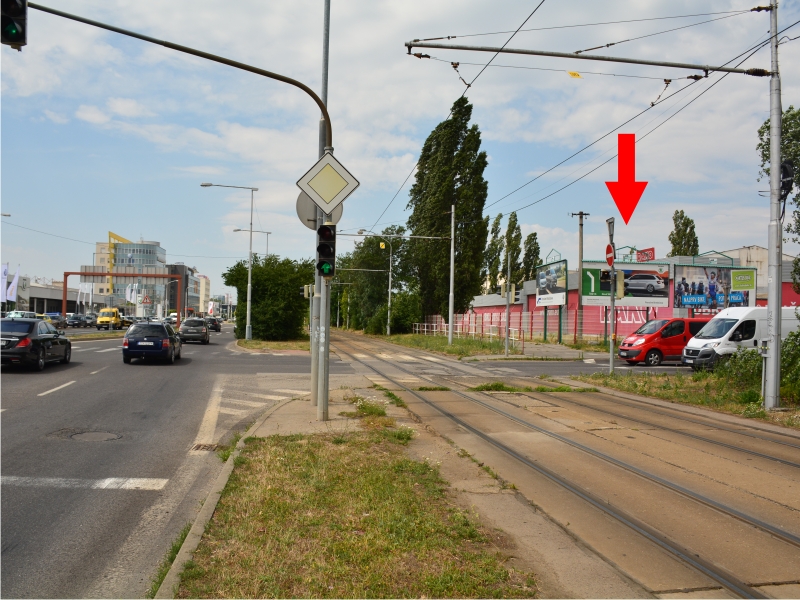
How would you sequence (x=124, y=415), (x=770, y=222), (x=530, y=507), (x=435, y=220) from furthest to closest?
(x=435, y=220) → (x=770, y=222) → (x=124, y=415) → (x=530, y=507)

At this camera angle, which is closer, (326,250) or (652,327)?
(326,250)

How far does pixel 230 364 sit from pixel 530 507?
61.7 ft

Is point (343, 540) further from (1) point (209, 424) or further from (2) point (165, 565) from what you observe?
(1) point (209, 424)

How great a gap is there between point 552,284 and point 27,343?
3445 centimetres

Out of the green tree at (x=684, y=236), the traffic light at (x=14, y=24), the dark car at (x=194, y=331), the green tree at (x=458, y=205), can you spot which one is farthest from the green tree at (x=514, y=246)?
the traffic light at (x=14, y=24)

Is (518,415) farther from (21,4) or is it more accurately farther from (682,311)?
(682,311)

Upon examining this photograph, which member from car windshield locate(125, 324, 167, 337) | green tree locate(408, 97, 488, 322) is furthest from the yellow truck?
car windshield locate(125, 324, 167, 337)

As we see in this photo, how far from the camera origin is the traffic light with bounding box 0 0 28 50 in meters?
8.79

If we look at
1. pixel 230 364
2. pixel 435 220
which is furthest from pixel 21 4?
pixel 435 220

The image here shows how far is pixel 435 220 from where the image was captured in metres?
51.8

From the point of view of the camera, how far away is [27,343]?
58.4ft

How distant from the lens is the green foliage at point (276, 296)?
41656mm

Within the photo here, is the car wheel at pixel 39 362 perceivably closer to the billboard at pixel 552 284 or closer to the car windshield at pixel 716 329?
the car windshield at pixel 716 329

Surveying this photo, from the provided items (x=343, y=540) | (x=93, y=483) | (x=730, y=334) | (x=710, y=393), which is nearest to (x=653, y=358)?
(x=730, y=334)
